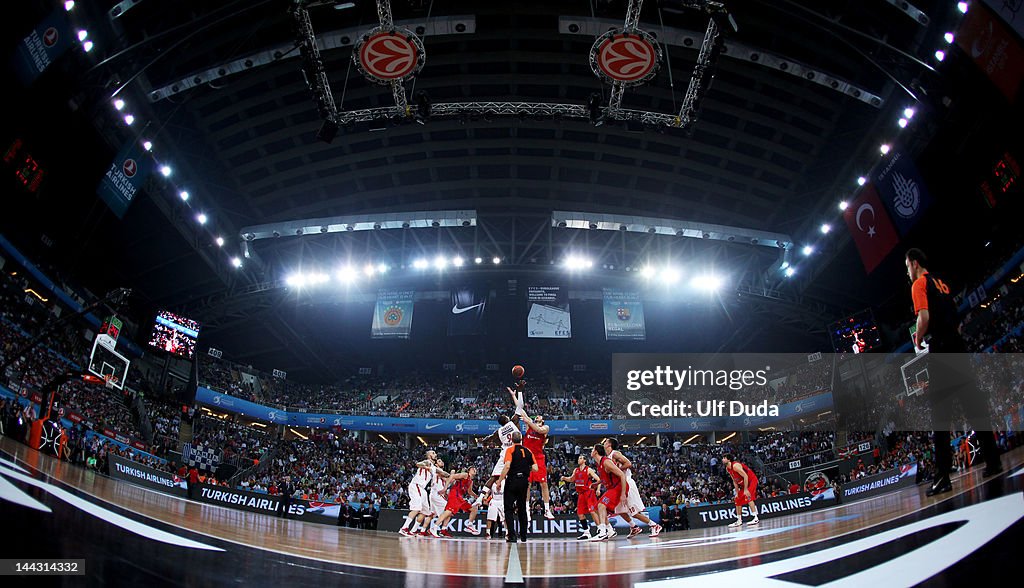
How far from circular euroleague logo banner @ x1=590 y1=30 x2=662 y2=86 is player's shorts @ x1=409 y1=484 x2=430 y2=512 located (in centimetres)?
1136

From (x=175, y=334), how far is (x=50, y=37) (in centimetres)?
1657

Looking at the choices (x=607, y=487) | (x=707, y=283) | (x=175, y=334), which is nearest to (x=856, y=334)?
(x=707, y=283)

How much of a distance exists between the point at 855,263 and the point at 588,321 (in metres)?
14.7

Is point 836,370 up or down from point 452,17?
down

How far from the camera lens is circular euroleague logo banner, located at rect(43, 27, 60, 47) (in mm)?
13609

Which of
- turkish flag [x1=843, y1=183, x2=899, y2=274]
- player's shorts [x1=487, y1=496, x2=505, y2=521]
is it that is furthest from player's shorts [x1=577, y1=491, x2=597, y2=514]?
turkish flag [x1=843, y1=183, x2=899, y2=274]

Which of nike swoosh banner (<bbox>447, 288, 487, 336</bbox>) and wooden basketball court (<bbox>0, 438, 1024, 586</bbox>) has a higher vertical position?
nike swoosh banner (<bbox>447, 288, 487, 336</bbox>)

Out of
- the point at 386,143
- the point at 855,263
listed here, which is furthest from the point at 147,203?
the point at 855,263

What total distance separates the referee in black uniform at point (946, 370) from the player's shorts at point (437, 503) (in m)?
9.45

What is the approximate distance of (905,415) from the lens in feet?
72.8

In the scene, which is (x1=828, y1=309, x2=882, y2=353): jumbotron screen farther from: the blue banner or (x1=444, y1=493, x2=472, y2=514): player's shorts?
(x1=444, y1=493, x2=472, y2=514): player's shorts

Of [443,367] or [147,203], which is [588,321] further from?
[147,203]

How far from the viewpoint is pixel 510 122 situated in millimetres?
19359

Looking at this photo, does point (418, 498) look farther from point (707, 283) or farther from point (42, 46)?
point (707, 283)
